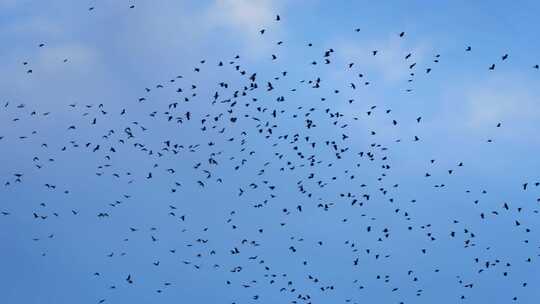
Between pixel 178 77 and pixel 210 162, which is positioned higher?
pixel 178 77

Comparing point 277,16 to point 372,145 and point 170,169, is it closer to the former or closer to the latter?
point 372,145

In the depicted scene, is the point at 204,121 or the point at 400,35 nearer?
the point at 400,35

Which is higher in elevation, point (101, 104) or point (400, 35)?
point (101, 104)

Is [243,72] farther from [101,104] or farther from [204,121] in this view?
[101,104]

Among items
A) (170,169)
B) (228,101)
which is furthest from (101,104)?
(228,101)

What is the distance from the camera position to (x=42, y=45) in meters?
49.6

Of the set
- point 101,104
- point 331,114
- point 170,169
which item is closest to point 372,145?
point 331,114

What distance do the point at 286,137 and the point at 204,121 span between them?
16.8 feet

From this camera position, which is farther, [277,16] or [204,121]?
[204,121]

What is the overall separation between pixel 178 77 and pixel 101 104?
7753 mm

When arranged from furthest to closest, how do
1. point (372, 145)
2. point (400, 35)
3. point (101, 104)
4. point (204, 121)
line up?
1. point (101, 104)
2. point (372, 145)
3. point (204, 121)
4. point (400, 35)

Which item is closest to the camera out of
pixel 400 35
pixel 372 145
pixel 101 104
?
pixel 400 35

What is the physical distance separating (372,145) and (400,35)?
9.81 meters

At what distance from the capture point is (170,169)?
56.3 m
